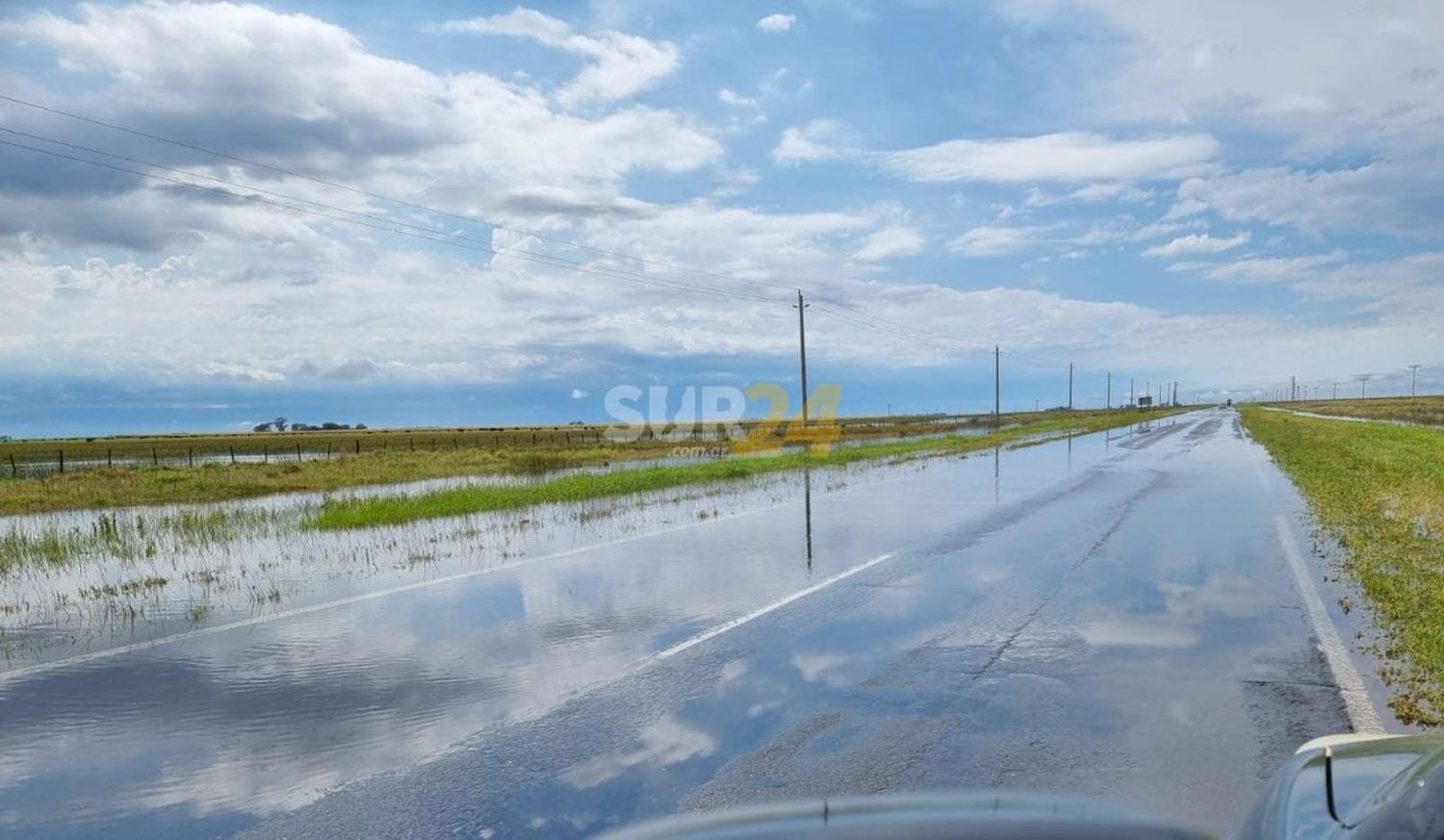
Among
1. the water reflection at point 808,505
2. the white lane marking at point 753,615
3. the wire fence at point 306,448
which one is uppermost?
the white lane marking at point 753,615

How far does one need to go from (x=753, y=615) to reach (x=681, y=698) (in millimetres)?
2264

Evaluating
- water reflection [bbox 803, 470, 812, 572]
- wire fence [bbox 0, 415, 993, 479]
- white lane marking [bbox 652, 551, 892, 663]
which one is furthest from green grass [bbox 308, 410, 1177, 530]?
wire fence [bbox 0, 415, 993, 479]

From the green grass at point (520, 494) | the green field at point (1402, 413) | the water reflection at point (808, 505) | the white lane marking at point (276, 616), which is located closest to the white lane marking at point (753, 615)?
the water reflection at point (808, 505)

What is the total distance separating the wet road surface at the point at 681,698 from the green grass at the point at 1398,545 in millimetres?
481

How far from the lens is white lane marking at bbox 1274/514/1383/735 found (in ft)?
16.9

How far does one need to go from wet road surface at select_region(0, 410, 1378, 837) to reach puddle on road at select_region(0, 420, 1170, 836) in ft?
0.11

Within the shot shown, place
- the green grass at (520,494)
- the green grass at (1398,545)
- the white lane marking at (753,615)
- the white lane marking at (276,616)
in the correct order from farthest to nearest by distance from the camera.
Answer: the green grass at (520,494), the white lane marking at (276,616), the white lane marking at (753,615), the green grass at (1398,545)

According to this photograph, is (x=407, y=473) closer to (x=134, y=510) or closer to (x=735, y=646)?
(x=134, y=510)

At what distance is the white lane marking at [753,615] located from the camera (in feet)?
22.3

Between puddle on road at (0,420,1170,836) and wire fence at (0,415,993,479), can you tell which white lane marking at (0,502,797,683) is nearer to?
puddle on road at (0,420,1170,836)

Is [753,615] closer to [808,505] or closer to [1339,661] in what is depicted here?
[1339,661]

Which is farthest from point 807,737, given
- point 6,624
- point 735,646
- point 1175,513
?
point 1175,513

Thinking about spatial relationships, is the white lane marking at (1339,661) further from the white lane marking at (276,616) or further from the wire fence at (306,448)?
the wire fence at (306,448)

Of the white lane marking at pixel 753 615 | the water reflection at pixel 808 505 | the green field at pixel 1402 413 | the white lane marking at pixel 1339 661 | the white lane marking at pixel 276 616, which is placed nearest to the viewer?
the white lane marking at pixel 1339 661
